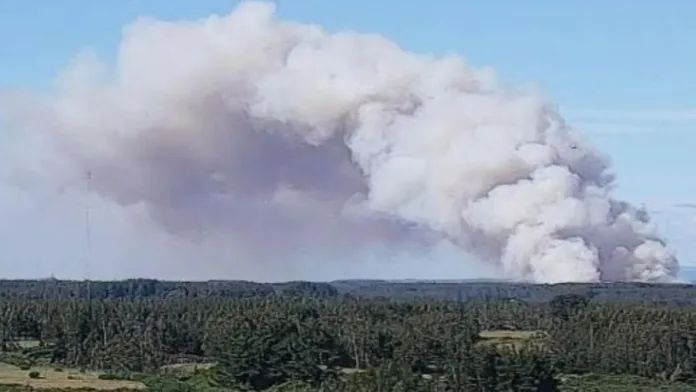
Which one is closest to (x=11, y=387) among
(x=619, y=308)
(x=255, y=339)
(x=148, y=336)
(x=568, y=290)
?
(x=255, y=339)

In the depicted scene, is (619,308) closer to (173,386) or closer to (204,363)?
(204,363)

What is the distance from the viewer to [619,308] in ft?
427

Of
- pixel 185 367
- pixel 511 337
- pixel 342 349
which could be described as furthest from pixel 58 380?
pixel 511 337

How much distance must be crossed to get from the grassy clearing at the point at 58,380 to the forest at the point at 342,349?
135mm

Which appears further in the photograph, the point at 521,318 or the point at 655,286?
the point at 655,286

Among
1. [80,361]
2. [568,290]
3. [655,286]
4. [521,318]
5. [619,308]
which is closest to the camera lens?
[80,361]

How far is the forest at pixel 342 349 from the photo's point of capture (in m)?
79.4

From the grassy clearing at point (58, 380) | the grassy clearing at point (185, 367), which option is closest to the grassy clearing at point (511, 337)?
the grassy clearing at point (185, 367)

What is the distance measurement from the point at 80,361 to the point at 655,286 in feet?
296

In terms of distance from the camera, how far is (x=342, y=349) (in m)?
102

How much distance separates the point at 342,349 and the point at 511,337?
25.6 m

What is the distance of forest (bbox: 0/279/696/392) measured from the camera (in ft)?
261

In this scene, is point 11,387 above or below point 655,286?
below

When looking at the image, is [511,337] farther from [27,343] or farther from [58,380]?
[58,380]
